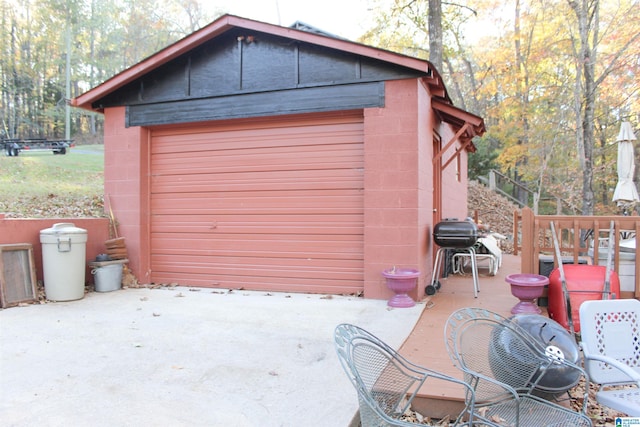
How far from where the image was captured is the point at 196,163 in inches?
272

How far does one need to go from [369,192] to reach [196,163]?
2.99 metres

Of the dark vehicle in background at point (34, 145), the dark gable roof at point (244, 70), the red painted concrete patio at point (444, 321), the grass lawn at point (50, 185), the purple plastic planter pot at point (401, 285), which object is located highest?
the dark vehicle in background at point (34, 145)

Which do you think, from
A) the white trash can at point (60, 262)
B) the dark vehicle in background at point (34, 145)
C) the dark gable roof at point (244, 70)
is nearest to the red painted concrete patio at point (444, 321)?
the dark gable roof at point (244, 70)

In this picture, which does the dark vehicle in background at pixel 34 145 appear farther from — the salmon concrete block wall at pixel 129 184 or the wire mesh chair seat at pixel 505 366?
the wire mesh chair seat at pixel 505 366

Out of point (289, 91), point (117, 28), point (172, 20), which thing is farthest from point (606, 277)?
point (117, 28)

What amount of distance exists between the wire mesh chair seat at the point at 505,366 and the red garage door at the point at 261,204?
3.46 m

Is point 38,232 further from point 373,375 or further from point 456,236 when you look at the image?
point 456,236

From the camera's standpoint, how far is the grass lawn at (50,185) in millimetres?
9516

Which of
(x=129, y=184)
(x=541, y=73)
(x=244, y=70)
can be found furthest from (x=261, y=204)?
(x=541, y=73)

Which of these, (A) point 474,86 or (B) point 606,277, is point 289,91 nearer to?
(B) point 606,277

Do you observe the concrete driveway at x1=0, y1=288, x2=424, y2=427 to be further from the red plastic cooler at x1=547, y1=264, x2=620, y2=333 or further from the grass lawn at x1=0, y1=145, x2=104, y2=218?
the grass lawn at x1=0, y1=145, x2=104, y2=218

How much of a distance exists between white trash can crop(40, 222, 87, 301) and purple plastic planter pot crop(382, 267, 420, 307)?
4205 mm

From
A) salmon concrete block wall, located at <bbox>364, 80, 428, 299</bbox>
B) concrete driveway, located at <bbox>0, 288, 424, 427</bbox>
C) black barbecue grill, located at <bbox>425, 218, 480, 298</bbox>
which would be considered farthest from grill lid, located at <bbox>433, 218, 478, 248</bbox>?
concrete driveway, located at <bbox>0, 288, 424, 427</bbox>

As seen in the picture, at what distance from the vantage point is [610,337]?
2537 millimetres
